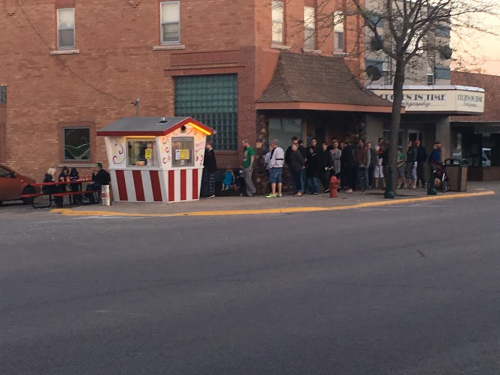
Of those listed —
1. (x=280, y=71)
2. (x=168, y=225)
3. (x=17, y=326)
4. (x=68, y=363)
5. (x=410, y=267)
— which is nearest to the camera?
(x=68, y=363)

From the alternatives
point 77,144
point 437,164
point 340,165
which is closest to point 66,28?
point 77,144

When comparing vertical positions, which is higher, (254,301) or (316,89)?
(316,89)

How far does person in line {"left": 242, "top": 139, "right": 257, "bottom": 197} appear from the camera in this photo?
2422 cm

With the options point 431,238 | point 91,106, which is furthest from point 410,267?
point 91,106

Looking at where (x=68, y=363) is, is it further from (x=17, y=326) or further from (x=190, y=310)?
(x=190, y=310)

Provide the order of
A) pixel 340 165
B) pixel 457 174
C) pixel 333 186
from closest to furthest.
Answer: pixel 333 186 → pixel 340 165 → pixel 457 174

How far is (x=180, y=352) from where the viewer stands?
6609mm

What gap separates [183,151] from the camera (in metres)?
22.8

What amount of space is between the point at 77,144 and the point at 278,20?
831 cm

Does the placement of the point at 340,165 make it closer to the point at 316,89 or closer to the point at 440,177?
the point at 316,89

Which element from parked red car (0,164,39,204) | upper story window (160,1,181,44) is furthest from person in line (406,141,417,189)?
parked red car (0,164,39,204)

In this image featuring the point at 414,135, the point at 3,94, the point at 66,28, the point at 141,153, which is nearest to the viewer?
the point at 141,153

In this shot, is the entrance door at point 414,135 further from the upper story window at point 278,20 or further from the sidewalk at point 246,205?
the upper story window at point 278,20

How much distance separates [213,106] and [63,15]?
6619 mm
